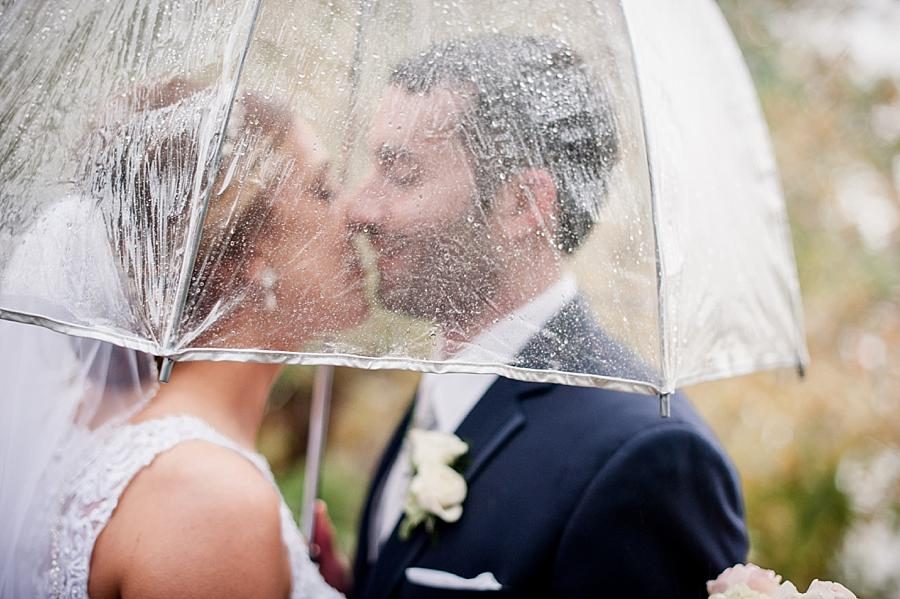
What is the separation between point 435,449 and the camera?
2232mm

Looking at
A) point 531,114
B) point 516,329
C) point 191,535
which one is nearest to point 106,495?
point 191,535

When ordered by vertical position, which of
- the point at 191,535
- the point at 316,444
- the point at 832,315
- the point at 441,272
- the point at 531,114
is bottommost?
the point at 832,315

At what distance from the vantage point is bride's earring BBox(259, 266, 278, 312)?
5.24 ft

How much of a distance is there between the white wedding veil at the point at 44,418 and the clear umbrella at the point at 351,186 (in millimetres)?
581

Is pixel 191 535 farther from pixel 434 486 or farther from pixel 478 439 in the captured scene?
pixel 478 439

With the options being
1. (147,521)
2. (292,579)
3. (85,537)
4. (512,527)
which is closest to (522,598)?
(512,527)

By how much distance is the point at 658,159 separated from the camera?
70.2 inches

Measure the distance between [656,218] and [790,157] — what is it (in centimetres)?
373

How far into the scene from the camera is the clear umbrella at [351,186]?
1.59 meters

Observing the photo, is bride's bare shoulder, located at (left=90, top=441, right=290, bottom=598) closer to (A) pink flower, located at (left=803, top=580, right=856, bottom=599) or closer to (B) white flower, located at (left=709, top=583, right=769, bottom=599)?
(B) white flower, located at (left=709, top=583, right=769, bottom=599)

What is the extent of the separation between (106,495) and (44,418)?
34cm

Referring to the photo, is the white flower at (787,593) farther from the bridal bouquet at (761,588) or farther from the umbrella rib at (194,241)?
the umbrella rib at (194,241)

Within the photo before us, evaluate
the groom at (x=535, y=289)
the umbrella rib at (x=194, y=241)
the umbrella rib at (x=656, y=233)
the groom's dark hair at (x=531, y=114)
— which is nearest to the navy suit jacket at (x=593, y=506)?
the groom at (x=535, y=289)

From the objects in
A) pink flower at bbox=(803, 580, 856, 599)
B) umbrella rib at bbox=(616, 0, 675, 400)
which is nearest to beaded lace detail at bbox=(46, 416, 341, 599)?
umbrella rib at bbox=(616, 0, 675, 400)
